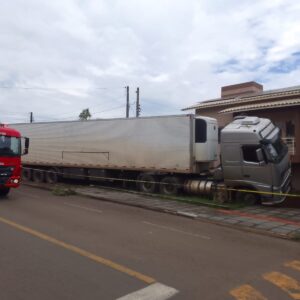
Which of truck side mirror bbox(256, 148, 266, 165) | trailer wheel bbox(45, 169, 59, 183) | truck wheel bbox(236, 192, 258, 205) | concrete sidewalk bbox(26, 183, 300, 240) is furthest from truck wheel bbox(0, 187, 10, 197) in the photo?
truck side mirror bbox(256, 148, 266, 165)

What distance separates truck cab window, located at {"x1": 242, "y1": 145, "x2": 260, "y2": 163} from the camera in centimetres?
1584

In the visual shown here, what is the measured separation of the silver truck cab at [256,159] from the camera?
15586 mm

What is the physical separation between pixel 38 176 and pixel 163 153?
9.52 m

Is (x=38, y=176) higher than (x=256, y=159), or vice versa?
(x=256, y=159)

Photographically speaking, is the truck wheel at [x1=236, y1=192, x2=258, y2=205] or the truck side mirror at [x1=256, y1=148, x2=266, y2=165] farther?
the truck wheel at [x1=236, y1=192, x2=258, y2=205]

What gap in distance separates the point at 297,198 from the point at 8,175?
37.3 feet

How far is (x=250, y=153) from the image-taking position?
16.0 m

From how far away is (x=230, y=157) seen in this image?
16.5 m

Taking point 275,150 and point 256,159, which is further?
point 275,150

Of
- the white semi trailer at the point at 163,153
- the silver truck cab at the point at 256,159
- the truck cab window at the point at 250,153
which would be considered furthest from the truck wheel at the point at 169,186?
the truck cab window at the point at 250,153

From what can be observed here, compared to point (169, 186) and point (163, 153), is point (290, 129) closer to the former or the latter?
point (163, 153)

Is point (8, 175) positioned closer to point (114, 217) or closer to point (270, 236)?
point (114, 217)

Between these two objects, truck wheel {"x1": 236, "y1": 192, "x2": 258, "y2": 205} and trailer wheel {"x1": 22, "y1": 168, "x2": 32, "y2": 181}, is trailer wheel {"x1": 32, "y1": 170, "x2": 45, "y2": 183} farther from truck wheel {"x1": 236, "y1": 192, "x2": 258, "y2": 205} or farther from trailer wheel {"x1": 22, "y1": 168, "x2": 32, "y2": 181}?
truck wheel {"x1": 236, "y1": 192, "x2": 258, "y2": 205}

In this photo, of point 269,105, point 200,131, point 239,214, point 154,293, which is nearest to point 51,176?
point 200,131
